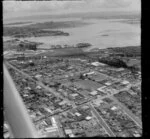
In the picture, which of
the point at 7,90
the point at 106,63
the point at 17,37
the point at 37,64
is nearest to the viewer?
the point at 7,90

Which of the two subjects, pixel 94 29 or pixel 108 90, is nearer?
pixel 94 29

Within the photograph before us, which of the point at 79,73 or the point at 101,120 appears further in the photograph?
the point at 79,73

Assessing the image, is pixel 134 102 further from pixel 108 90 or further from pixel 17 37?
pixel 17 37

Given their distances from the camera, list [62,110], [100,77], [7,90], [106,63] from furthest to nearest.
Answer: [100,77], [106,63], [62,110], [7,90]
